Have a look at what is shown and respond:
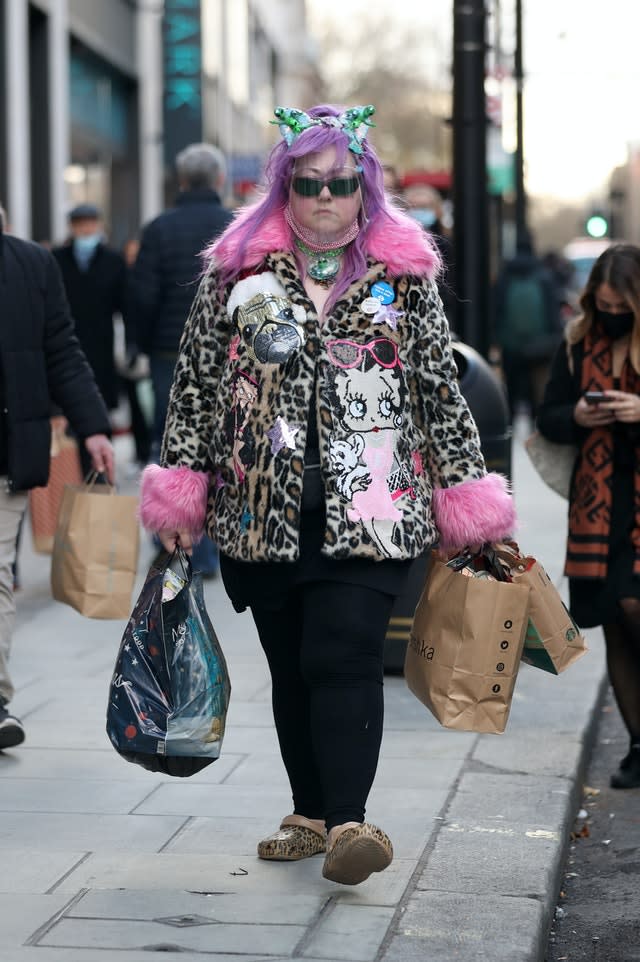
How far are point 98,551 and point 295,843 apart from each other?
4.36ft

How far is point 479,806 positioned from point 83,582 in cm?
137

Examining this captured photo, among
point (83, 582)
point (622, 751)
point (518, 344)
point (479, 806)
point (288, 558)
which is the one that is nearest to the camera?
point (288, 558)

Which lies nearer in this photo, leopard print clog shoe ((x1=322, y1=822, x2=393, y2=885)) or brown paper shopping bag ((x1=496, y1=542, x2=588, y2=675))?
leopard print clog shoe ((x1=322, y1=822, x2=393, y2=885))

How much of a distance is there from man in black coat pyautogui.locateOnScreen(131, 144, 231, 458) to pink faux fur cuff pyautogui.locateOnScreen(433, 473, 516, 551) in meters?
4.96

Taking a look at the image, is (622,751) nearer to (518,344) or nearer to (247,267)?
(247,267)

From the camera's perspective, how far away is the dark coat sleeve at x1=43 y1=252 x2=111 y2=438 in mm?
5898

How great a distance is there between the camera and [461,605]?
4.26 meters

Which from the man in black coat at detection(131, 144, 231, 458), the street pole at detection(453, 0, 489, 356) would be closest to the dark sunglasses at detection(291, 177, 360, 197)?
the street pole at detection(453, 0, 489, 356)

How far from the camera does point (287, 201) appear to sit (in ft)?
14.3

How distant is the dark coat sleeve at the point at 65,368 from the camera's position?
19.4 feet

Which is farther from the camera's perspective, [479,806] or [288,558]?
[479,806]

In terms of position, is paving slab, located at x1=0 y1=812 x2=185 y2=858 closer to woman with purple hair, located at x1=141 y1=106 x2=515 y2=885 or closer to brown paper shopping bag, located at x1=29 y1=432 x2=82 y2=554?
woman with purple hair, located at x1=141 y1=106 x2=515 y2=885

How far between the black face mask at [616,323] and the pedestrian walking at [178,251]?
3831mm

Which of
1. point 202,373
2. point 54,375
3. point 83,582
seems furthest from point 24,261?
point 202,373
